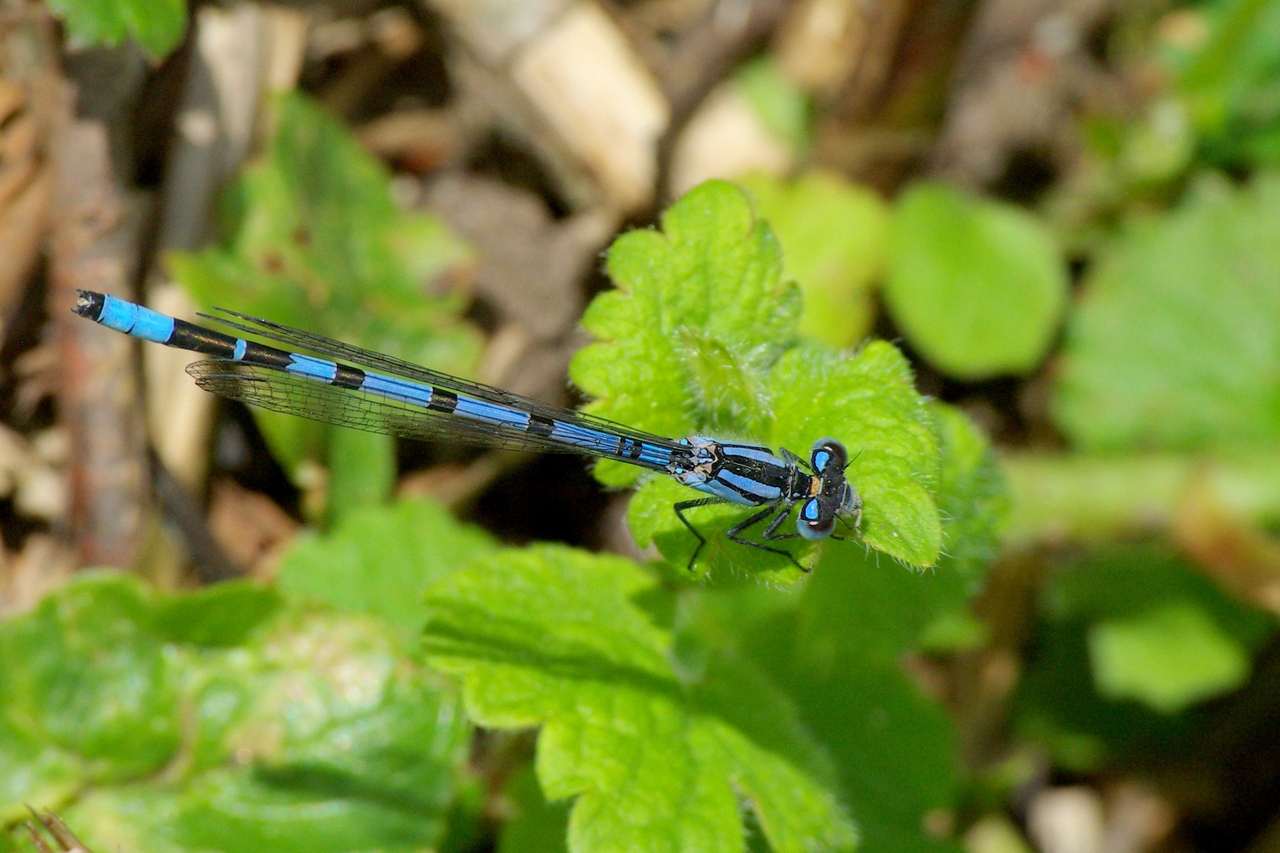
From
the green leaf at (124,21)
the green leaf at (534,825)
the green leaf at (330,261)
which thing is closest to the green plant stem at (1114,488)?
the green leaf at (534,825)

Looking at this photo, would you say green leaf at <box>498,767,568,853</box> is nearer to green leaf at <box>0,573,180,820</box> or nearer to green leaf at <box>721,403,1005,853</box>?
green leaf at <box>721,403,1005,853</box>

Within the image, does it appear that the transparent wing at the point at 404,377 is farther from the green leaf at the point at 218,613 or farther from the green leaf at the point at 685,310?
the green leaf at the point at 685,310

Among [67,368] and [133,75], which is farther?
[133,75]

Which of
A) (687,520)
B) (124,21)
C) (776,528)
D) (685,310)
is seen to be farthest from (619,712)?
(124,21)

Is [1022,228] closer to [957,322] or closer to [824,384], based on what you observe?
[957,322]

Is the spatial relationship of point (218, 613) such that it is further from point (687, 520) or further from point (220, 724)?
point (687, 520)


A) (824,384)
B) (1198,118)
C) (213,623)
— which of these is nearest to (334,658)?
(213,623)
